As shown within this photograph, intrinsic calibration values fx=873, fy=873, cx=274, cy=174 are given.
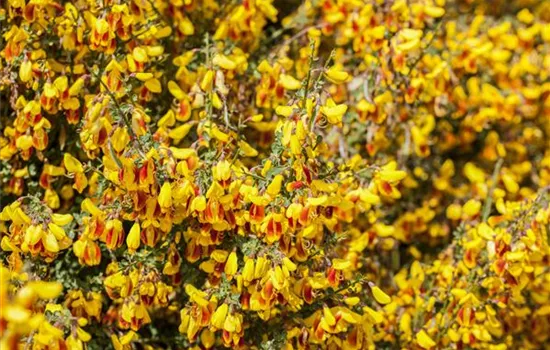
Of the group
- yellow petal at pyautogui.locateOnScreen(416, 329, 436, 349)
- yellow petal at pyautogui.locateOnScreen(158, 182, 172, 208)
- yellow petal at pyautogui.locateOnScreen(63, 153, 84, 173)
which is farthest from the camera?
yellow petal at pyautogui.locateOnScreen(416, 329, 436, 349)

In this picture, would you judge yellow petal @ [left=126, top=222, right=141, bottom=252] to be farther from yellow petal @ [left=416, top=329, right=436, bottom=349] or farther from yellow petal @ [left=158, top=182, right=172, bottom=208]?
yellow petal @ [left=416, top=329, right=436, bottom=349]

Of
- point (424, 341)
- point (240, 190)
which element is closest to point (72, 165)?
point (240, 190)

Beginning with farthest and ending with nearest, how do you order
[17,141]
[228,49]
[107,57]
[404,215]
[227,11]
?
[404,215]
[227,11]
[228,49]
[107,57]
[17,141]

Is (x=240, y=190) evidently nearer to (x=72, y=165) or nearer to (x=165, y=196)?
(x=165, y=196)

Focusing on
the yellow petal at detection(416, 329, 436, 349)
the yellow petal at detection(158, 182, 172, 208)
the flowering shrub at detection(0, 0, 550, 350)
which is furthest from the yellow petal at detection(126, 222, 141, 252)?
the yellow petal at detection(416, 329, 436, 349)

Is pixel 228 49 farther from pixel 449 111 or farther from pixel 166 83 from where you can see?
pixel 449 111

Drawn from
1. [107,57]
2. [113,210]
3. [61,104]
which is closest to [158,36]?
[107,57]

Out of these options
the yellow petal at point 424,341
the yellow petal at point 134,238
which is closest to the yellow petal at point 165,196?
the yellow petal at point 134,238

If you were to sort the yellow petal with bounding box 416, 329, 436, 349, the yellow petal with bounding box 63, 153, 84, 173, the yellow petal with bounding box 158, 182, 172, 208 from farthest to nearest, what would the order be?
the yellow petal with bounding box 416, 329, 436, 349 < the yellow petal with bounding box 63, 153, 84, 173 < the yellow petal with bounding box 158, 182, 172, 208
